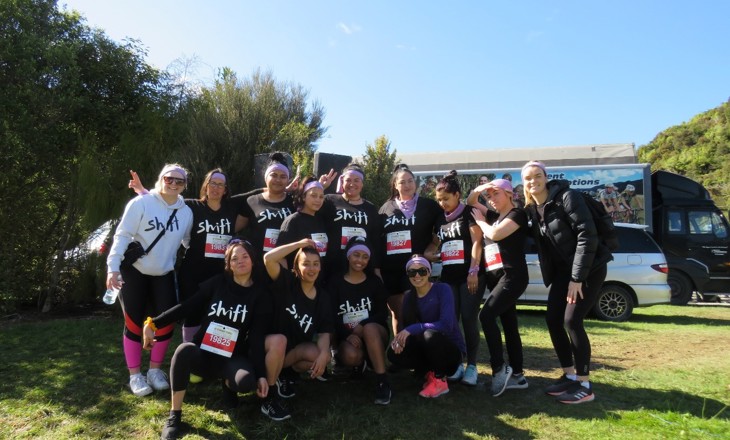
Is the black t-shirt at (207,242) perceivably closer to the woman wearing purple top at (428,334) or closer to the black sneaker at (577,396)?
the woman wearing purple top at (428,334)

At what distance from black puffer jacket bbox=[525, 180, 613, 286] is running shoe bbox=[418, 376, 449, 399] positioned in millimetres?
1226

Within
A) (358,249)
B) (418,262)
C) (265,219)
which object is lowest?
(418,262)

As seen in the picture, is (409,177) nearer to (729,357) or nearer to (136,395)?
(136,395)

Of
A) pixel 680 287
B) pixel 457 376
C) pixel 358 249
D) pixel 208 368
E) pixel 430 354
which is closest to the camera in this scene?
pixel 208 368

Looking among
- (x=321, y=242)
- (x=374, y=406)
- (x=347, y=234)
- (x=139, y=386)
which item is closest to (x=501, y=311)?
(x=374, y=406)

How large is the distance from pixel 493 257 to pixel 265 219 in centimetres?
199

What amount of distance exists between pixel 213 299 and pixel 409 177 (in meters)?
2.05

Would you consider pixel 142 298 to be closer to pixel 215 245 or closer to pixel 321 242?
pixel 215 245

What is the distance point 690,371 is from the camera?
471 cm

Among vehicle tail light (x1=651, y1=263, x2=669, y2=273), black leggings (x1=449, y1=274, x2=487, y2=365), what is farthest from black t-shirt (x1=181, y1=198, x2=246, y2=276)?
vehicle tail light (x1=651, y1=263, x2=669, y2=273)

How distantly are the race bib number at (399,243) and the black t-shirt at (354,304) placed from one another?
17.4 inches

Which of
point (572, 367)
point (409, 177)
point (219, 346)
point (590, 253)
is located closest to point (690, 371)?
point (572, 367)

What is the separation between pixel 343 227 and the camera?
4.11 meters

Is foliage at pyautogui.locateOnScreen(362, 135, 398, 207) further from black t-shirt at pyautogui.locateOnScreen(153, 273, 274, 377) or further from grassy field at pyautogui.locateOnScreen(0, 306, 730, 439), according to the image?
black t-shirt at pyautogui.locateOnScreen(153, 273, 274, 377)
